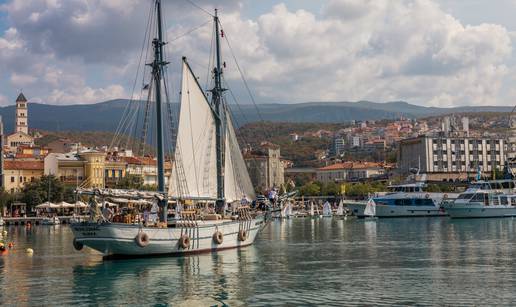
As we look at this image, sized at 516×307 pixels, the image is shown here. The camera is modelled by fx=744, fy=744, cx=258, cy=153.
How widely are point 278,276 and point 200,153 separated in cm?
2014

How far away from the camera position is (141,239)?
1869 inches

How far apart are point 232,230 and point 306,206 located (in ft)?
409

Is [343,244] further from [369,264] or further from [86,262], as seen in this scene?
[86,262]

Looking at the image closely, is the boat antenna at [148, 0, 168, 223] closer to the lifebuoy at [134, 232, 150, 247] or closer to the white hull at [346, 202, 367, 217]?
the lifebuoy at [134, 232, 150, 247]

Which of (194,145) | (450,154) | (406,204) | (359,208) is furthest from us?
(450,154)

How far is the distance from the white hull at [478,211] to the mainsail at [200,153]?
5587cm

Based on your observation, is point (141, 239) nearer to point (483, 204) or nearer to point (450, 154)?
point (483, 204)

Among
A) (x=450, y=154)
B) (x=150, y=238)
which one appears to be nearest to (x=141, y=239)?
(x=150, y=238)

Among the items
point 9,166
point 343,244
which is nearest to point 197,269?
point 343,244

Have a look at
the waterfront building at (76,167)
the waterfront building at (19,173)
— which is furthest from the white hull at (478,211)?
the waterfront building at (19,173)

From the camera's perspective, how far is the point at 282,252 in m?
55.2

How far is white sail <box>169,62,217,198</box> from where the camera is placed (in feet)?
185

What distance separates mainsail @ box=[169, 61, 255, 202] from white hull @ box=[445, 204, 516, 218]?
55873mm

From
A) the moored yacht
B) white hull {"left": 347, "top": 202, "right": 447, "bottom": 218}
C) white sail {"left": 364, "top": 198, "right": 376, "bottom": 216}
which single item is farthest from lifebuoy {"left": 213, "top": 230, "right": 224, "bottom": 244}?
white hull {"left": 347, "top": 202, "right": 447, "bottom": 218}
